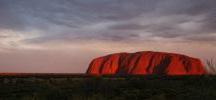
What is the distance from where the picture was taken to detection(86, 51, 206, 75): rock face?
165 meters

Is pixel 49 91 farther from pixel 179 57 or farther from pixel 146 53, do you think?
pixel 146 53

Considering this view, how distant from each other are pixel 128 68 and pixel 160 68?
660 inches

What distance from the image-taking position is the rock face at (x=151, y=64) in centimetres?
16525

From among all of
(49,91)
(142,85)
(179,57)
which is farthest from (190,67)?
(49,91)

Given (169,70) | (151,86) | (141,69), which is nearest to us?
(151,86)

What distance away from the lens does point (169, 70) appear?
163375 millimetres

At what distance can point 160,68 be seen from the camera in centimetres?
17625

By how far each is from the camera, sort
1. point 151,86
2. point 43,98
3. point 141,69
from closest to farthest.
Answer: point 43,98 → point 151,86 → point 141,69

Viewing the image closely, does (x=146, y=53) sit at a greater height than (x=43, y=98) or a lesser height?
greater

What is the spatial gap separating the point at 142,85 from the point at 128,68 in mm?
148685

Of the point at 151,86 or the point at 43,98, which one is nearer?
the point at 43,98

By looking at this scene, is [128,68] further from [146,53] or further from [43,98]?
[43,98]

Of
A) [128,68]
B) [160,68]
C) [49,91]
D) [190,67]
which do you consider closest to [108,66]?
[128,68]

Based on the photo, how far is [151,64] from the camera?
176 metres
